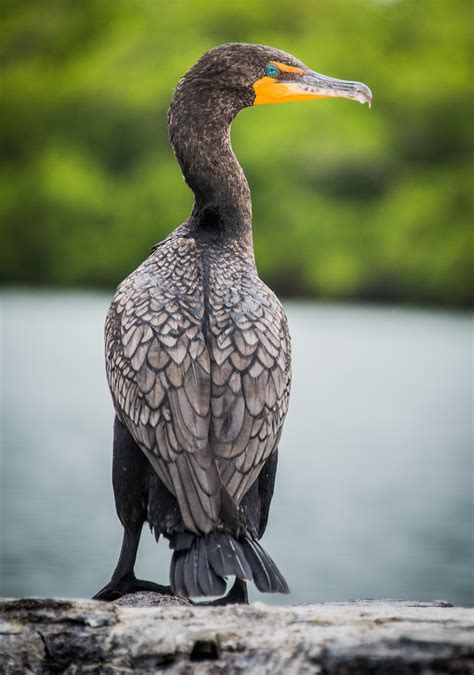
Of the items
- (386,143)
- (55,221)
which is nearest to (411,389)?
(386,143)

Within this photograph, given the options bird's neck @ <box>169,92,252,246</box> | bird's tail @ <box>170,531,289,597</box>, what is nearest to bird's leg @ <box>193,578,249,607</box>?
bird's tail @ <box>170,531,289,597</box>

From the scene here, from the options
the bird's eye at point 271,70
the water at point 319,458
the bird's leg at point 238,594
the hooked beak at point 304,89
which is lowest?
the bird's leg at point 238,594

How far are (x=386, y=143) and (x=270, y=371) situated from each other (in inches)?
1155

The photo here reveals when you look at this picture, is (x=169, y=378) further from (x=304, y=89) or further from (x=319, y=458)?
(x=319, y=458)

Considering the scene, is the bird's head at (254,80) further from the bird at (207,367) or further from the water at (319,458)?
the water at (319,458)

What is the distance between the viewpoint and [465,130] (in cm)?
3578

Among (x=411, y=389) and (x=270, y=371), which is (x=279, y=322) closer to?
(x=270, y=371)

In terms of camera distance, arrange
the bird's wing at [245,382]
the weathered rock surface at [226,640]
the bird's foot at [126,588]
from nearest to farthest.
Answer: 1. the weathered rock surface at [226,640]
2. the bird's wing at [245,382]
3. the bird's foot at [126,588]

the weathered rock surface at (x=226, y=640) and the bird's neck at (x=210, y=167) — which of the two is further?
the bird's neck at (x=210, y=167)

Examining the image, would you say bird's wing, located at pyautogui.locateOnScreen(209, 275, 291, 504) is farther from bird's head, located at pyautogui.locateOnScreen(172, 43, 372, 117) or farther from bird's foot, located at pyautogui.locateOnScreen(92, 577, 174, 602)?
bird's head, located at pyautogui.locateOnScreen(172, 43, 372, 117)

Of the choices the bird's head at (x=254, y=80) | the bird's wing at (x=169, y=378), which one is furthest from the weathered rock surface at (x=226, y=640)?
the bird's head at (x=254, y=80)

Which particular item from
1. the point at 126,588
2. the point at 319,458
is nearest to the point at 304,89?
Answer: the point at 126,588

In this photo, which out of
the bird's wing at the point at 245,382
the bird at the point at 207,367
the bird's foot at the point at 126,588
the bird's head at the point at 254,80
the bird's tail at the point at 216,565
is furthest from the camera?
the bird's head at the point at 254,80

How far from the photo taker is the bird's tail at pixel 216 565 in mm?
4391
